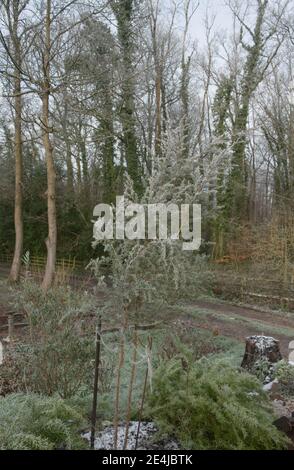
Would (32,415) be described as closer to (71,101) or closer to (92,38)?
(71,101)

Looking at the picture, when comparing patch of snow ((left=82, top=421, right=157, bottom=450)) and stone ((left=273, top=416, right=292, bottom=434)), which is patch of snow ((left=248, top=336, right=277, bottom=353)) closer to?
stone ((left=273, top=416, right=292, bottom=434))

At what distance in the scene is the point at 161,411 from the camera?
3.55 m

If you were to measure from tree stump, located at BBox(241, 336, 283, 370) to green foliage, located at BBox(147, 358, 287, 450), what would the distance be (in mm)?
2019

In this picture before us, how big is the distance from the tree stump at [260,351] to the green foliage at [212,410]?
6.62ft

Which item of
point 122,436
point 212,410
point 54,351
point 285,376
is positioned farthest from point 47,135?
point 212,410

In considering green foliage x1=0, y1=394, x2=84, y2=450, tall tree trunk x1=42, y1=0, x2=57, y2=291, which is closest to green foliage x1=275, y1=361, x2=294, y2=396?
green foliage x1=0, y1=394, x2=84, y2=450

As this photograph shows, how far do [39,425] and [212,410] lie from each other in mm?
1384

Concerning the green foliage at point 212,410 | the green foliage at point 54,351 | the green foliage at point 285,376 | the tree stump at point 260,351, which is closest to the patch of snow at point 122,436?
the green foliage at point 212,410

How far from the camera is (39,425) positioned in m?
3.34

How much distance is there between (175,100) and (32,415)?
59.4ft

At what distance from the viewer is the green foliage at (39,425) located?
3.04 meters

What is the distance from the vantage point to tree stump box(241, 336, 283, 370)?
569 centimetres

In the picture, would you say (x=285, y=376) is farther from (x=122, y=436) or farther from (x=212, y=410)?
(x=122, y=436)
